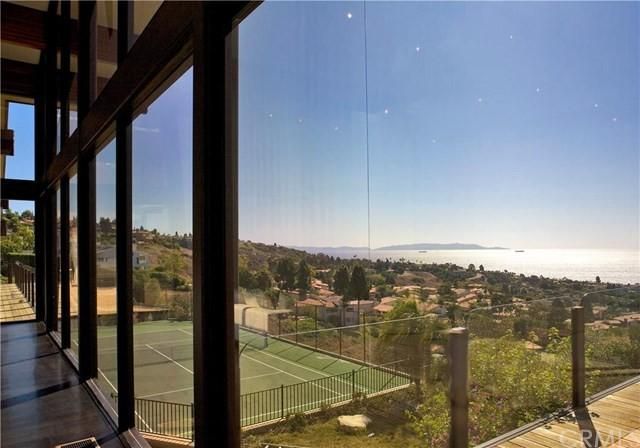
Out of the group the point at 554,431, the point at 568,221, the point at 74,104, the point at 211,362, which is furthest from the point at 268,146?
the point at 74,104

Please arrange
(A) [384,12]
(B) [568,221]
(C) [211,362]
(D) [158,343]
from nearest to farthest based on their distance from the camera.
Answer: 1. (B) [568,221]
2. (A) [384,12]
3. (C) [211,362]
4. (D) [158,343]

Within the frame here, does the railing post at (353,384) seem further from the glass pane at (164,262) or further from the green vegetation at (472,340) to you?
the glass pane at (164,262)

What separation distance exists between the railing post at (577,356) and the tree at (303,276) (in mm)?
854

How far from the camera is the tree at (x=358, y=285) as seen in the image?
1.33 m

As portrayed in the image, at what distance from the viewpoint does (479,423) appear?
3.49ft

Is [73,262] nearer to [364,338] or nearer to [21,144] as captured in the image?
[21,144]

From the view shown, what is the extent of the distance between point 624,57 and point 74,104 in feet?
17.8

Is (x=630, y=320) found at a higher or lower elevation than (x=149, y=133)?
lower

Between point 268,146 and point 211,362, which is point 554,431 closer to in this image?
point 211,362

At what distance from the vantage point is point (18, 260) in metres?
7.61

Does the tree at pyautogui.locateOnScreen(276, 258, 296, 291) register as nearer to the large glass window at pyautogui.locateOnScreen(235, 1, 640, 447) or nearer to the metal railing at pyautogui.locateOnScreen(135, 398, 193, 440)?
the large glass window at pyautogui.locateOnScreen(235, 1, 640, 447)

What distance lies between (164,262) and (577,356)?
6.84ft

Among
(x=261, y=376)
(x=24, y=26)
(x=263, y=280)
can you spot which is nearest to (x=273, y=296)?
(x=263, y=280)

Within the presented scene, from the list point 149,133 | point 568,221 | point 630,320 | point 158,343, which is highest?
point 149,133
